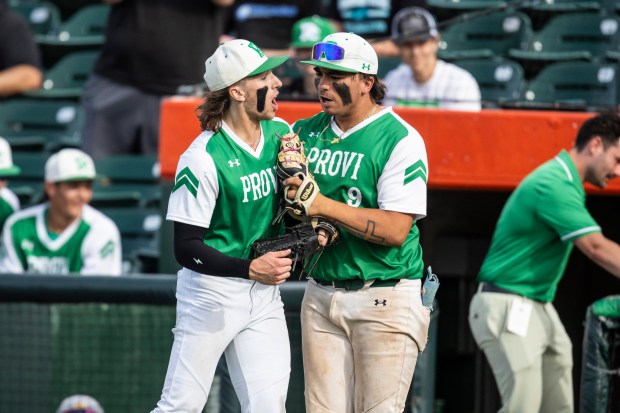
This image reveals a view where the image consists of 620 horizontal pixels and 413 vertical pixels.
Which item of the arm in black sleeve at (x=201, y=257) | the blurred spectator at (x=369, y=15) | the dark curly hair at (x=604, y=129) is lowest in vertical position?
the arm in black sleeve at (x=201, y=257)

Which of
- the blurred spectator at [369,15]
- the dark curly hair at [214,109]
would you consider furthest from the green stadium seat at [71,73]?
the dark curly hair at [214,109]

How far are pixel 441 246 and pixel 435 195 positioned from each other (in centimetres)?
33

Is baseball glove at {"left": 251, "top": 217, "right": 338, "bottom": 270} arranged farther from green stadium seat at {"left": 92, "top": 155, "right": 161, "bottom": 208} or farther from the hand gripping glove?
green stadium seat at {"left": 92, "top": 155, "right": 161, "bottom": 208}

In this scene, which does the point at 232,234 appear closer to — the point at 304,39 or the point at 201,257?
the point at 201,257

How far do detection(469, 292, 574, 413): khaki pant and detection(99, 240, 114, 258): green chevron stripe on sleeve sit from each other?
2.31 meters

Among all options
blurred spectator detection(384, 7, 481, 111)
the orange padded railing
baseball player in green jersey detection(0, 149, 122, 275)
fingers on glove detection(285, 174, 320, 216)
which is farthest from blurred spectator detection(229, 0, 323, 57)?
fingers on glove detection(285, 174, 320, 216)

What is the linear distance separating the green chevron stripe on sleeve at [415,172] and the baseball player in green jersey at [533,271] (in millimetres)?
1410

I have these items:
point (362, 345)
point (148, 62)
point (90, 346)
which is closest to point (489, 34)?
point (148, 62)

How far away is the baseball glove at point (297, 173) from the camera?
15.2 ft

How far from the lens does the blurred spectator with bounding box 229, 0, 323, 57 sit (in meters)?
9.34

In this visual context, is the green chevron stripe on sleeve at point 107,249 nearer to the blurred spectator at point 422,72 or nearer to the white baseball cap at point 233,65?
the blurred spectator at point 422,72

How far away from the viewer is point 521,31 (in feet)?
31.2

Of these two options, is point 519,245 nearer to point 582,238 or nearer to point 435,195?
point 582,238

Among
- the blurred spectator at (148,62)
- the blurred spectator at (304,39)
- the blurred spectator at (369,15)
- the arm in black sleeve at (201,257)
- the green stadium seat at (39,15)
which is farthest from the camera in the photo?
the green stadium seat at (39,15)
